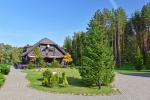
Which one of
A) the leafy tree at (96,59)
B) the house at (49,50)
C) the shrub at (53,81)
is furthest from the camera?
the house at (49,50)

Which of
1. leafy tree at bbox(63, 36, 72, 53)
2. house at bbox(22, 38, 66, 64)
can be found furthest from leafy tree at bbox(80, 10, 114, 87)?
leafy tree at bbox(63, 36, 72, 53)

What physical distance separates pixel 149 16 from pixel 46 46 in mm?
24188

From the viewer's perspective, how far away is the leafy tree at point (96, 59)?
819 inches

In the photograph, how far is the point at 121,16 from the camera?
6631 cm

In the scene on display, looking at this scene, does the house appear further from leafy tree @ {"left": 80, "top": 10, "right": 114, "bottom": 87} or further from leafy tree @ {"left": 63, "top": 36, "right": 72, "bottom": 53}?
leafy tree @ {"left": 80, "top": 10, "right": 114, "bottom": 87}

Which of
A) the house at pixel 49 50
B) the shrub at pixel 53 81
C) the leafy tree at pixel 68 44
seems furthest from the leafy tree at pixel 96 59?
the leafy tree at pixel 68 44

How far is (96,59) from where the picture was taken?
21.0 metres

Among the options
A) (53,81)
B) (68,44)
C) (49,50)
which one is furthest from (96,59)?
(68,44)

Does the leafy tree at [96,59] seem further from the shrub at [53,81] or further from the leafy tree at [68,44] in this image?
the leafy tree at [68,44]

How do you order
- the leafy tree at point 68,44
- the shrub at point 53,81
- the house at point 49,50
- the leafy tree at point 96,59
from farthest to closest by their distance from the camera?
the leafy tree at point 68,44 → the house at point 49,50 → the leafy tree at point 96,59 → the shrub at point 53,81

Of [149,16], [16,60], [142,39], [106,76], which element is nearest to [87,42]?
[106,76]

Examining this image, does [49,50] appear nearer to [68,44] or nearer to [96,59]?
[68,44]

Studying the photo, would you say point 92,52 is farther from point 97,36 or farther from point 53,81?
point 53,81

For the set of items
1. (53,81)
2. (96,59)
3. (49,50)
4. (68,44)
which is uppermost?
(68,44)
